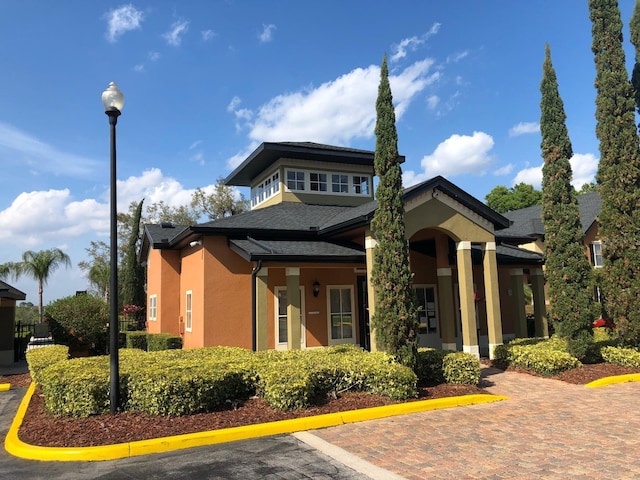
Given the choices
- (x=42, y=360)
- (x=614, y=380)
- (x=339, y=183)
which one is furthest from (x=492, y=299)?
(x=42, y=360)

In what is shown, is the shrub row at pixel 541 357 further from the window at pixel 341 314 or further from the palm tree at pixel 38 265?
the palm tree at pixel 38 265

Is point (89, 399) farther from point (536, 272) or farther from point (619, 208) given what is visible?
point (536, 272)

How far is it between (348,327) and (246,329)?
357 cm

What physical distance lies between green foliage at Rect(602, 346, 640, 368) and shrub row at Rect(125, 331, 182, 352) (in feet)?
42.5

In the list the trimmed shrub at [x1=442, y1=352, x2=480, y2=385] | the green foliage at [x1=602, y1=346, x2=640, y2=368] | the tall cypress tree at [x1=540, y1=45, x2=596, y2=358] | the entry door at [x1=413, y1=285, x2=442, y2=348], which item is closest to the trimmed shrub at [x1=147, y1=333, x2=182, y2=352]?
the entry door at [x1=413, y1=285, x2=442, y2=348]

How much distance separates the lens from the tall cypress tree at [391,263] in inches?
391

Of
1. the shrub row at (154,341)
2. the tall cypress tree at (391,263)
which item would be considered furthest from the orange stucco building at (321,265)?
the tall cypress tree at (391,263)

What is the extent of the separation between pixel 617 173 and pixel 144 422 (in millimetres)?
13316

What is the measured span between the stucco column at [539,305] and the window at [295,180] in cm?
981

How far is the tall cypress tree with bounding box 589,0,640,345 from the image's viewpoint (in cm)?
1279

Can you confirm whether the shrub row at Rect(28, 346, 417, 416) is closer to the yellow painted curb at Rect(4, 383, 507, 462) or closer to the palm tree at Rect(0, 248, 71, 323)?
the yellow painted curb at Rect(4, 383, 507, 462)

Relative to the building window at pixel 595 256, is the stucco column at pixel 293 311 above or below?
below

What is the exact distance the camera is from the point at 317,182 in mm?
20141

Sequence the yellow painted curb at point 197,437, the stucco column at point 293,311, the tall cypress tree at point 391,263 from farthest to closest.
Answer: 1. the stucco column at point 293,311
2. the tall cypress tree at point 391,263
3. the yellow painted curb at point 197,437
